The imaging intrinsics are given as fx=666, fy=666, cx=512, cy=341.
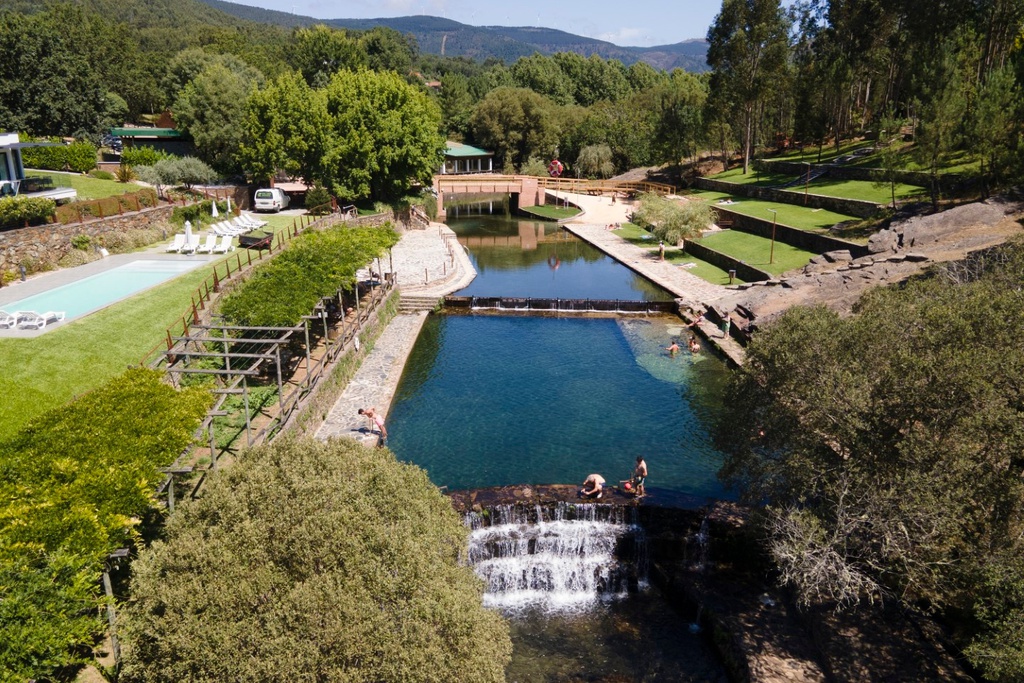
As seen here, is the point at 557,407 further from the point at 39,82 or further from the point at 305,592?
the point at 39,82

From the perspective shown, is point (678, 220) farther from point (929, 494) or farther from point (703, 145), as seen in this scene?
point (929, 494)

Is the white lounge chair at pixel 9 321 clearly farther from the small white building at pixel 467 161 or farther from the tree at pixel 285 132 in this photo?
the small white building at pixel 467 161

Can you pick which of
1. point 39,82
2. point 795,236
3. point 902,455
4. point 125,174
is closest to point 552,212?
point 795,236

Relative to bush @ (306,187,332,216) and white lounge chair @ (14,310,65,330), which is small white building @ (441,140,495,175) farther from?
white lounge chair @ (14,310,65,330)

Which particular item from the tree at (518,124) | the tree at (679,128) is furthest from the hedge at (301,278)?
the tree at (518,124)

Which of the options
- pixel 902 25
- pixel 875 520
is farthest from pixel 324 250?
pixel 902 25

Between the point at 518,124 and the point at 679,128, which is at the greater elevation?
the point at 518,124
